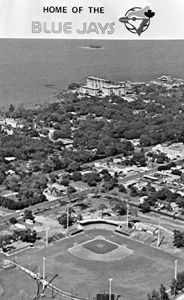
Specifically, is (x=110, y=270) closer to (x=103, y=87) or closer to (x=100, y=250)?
(x=100, y=250)

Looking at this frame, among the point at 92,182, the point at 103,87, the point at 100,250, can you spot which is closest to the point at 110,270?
the point at 100,250

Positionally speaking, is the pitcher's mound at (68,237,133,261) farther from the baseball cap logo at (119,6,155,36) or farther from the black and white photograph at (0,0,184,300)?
the baseball cap logo at (119,6,155,36)

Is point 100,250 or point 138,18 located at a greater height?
point 138,18

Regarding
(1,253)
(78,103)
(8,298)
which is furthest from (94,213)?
(78,103)

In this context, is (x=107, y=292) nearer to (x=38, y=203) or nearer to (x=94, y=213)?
(x=94, y=213)

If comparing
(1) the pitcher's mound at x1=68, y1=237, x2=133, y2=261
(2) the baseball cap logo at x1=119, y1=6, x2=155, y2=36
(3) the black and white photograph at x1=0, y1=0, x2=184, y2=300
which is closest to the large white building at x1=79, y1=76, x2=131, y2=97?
(3) the black and white photograph at x1=0, y1=0, x2=184, y2=300

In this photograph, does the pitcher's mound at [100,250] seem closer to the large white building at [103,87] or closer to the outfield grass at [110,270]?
the outfield grass at [110,270]
